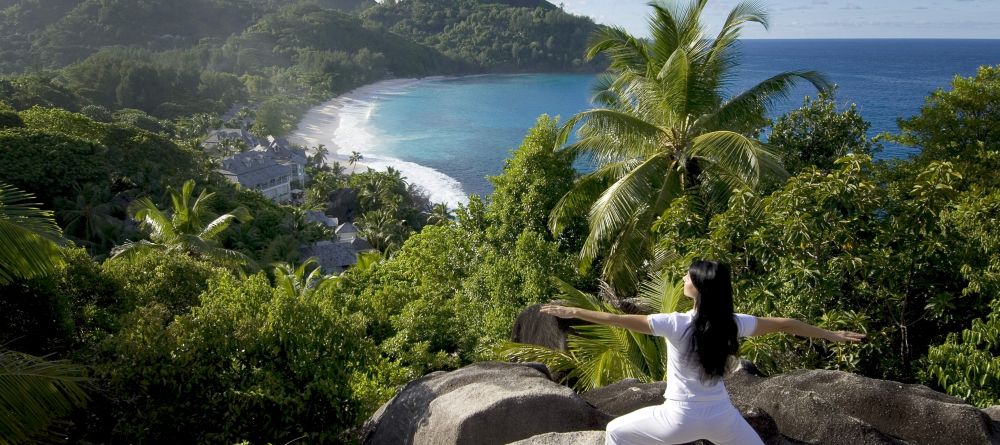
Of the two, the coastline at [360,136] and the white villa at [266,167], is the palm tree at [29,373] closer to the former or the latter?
the coastline at [360,136]

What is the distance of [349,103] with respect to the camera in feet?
304

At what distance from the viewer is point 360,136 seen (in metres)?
69.3

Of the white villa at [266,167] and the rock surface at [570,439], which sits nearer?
the rock surface at [570,439]

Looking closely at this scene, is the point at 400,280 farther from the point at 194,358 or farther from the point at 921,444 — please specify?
the point at 921,444

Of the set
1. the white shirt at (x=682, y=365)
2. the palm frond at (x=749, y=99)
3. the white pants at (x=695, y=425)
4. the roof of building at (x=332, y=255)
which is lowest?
the roof of building at (x=332, y=255)

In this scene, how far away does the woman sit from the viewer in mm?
3371

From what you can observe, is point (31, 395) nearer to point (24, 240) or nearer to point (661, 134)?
point (24, 240)

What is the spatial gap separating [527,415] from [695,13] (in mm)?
8178

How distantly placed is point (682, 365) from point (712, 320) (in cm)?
26

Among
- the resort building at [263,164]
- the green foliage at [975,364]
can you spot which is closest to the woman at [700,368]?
the green foliage at [975,364]

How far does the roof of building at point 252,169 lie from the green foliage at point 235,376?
1535 inches

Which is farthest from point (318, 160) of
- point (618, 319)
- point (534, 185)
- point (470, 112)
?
point (618, 319)

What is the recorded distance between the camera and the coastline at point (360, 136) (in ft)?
164

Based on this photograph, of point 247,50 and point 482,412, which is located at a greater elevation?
point 482,412
